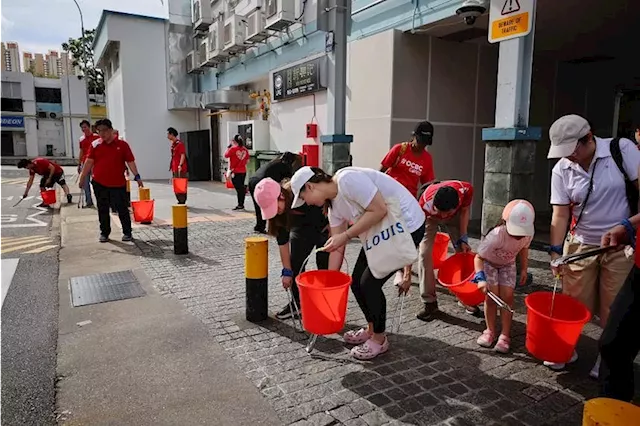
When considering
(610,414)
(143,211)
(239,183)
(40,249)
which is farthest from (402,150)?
(239,183)

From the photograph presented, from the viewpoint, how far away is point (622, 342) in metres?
2.38

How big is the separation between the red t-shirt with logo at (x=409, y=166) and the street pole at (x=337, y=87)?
11.0ft

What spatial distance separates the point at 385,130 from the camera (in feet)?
29.1

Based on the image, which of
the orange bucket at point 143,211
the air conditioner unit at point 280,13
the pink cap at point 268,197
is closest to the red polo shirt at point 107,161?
the orange bucket at point 143,211

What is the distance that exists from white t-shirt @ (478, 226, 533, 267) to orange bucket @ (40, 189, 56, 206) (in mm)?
12292

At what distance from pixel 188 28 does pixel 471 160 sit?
1479 centimetres

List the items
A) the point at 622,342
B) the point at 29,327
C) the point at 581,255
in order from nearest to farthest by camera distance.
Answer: the point at 622,342 → the point at 581,255 → the point at 29,327

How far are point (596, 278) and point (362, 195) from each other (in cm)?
180

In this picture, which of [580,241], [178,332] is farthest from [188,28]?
[580,241]

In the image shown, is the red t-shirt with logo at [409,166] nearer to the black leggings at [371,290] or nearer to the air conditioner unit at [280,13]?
the black leggings at [371,290]

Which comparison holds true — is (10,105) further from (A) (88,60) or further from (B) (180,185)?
(B) (180,185)

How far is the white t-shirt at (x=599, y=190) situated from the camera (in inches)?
120

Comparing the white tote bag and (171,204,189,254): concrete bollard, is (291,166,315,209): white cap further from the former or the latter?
(171,204,189,254): concrete bollard

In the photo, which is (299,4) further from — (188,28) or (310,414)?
(310,414)
